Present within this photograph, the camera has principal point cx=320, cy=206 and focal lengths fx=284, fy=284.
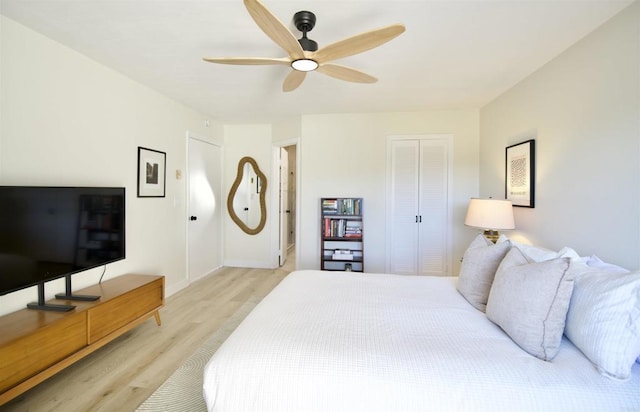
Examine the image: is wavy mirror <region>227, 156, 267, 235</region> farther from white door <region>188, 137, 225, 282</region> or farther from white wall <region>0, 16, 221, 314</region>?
white wall <region>0, 16, 221, 314</region>

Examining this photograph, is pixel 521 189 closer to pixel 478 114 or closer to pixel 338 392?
pixel 478 114

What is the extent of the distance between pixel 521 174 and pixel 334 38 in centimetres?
222

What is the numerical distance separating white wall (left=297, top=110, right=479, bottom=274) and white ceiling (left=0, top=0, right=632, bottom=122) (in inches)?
27.7

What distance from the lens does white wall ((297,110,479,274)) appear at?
155 inches

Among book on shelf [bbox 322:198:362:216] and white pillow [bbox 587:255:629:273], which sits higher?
book on shelf [bbox 322:198:362:216]

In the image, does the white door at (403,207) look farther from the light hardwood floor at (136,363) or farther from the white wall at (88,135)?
the white wall at (88,135)

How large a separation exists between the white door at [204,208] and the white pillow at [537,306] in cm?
376

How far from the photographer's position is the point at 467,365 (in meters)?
1.11

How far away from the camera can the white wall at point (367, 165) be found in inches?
155

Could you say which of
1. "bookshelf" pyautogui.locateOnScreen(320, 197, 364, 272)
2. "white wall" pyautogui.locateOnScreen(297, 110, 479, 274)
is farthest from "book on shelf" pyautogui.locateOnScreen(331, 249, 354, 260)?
"white wall" pyautogui.locateOnScreen(297, 110, 479, 274)

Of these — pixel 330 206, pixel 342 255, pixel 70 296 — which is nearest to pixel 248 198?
pixel 330 206

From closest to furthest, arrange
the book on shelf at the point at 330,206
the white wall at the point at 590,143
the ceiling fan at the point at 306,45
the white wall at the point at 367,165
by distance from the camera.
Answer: the ceiling fan at the point at 306,45 < the white wall at the point at 590,143 < the white wall at the point at 367,165 < the book on shelf at the point at 330,206

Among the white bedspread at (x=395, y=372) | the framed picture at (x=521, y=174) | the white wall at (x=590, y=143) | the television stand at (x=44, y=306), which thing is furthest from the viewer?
the framed picture at (x=521, y=174)

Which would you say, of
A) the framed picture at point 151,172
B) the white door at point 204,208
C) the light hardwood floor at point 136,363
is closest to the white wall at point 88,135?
the framed picture at point 151,172
